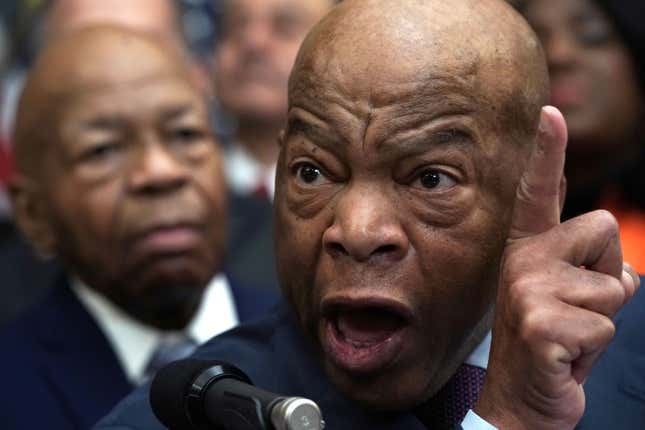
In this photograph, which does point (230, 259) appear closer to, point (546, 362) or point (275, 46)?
point (275, 46)

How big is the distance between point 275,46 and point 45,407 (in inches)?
131

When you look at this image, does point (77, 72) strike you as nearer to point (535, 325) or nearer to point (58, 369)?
point (58, 369)

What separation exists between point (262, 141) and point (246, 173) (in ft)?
0.72

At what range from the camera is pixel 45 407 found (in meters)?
4.32

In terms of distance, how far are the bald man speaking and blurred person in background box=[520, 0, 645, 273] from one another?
2660 mm

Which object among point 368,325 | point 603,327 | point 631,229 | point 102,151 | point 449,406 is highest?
point 603,327

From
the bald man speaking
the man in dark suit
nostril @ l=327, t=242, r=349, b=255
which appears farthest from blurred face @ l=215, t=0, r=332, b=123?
nostril @ l=327, t=242, r=349, b=255

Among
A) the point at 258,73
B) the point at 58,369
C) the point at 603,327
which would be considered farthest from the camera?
the point at 258,73

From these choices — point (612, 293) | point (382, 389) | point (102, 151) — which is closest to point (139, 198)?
point (102, 151)

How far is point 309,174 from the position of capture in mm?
2984

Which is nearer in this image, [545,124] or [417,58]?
[545,124]

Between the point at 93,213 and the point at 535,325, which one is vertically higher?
the point at 535,325

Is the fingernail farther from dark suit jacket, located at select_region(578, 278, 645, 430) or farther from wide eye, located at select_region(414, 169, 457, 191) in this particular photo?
dark suit jacket, located at select_region(578, 278, 645, 430)

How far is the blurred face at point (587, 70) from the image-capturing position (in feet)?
18.7
